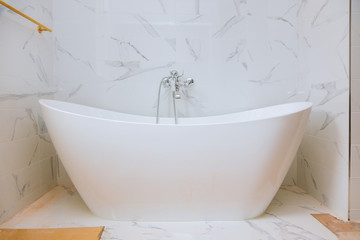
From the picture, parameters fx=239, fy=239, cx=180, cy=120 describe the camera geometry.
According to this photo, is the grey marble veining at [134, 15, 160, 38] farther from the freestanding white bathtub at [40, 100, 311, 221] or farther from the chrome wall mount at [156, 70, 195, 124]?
the freestanding white bathtub at [40, 100, 311, 221]

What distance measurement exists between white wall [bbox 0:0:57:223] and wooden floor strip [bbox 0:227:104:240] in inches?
7.5

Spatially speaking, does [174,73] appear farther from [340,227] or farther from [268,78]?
[340,227]

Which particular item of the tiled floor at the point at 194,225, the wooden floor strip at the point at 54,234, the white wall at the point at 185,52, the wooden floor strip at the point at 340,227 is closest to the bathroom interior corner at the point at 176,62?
the white wall at the point at 185,52

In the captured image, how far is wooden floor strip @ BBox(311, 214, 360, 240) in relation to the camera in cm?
112

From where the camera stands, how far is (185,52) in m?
1.90

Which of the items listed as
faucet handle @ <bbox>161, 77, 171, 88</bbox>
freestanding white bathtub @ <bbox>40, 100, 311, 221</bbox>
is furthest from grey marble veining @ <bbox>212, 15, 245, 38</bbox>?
freestanding white bathtub @ <bbox>40, 100, 311, 221</bbox>

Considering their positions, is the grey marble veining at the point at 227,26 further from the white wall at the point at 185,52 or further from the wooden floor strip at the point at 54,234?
the wooden floor strip at the point at 54,234

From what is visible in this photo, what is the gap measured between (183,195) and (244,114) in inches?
32.9

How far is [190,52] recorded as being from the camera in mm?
1898

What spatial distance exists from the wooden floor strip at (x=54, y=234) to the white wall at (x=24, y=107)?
191mm

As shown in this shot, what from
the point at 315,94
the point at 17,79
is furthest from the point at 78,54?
the point at 315,94

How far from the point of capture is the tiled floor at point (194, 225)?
1.14m

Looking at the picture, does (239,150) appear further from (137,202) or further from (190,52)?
(190,52)

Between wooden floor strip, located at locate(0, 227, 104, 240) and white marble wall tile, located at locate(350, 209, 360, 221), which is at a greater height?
wooden floor strip, located at locate(0, 227, 104, 240)
